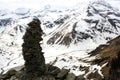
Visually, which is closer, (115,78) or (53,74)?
(53,74)

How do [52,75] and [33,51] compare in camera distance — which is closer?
[52,75]

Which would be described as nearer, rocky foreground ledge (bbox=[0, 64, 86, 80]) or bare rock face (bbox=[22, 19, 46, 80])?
rocky foreground ledge (bbox=[0, 64, 86, 80])

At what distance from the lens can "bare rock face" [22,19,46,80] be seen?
4991 cm

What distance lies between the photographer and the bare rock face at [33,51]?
49906mm

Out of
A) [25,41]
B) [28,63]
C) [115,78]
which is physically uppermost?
[25,41]

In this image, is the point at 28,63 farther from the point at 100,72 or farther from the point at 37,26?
the point at 100,72

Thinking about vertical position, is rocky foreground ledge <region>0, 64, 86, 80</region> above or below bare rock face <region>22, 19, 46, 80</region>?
below

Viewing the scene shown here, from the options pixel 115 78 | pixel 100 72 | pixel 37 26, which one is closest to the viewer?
pixel 37 26

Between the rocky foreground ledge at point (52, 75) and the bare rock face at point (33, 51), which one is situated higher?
the bare rock face at point (33, 51)

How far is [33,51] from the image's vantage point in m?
50.2

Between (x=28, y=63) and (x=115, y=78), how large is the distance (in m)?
41.0

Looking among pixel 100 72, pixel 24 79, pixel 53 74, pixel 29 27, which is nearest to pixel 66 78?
pixel 53 74

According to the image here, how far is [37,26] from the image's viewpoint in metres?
50.8

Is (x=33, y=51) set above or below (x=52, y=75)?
above
